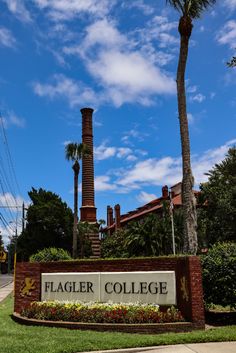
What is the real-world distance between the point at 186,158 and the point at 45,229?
47211mm

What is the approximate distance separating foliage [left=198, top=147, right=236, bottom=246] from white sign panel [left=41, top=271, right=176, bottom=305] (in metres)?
34.9

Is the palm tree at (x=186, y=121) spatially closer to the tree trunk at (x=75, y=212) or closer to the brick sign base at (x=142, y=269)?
the brick sign base at (x=142, y=269)

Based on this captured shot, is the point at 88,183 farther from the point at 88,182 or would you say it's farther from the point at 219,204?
the point at 219,204

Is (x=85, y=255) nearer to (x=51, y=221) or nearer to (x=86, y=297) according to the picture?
(x=51, y=221)

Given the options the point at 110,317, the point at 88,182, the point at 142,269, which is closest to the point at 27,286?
the point at 142,269

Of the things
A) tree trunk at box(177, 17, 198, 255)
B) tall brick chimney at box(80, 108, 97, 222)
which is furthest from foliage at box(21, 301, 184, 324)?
tall brick chimney at box(80, 108, 97, 222)

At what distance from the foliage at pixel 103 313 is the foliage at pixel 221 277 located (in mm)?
1571

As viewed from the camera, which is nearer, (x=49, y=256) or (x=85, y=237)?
(x=49, y=256)

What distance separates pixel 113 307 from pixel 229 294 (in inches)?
125

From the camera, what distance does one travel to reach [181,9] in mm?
21062

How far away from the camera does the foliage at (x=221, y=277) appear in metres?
12.6

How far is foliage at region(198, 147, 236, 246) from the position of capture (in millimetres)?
47531

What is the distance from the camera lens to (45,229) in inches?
2506

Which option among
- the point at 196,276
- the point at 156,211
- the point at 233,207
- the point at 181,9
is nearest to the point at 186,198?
the point at 196,276
